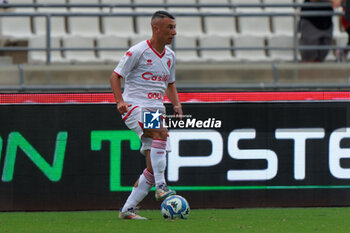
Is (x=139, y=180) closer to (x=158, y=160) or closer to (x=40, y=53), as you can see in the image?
(x=158, y=160)

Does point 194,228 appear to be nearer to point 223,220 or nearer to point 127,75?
point 223,220

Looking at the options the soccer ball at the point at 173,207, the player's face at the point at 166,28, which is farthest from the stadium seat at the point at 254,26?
the soccer ball at the point at 173,207

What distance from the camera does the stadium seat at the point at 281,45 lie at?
1386 centimetres

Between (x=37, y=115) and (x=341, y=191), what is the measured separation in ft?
12.4

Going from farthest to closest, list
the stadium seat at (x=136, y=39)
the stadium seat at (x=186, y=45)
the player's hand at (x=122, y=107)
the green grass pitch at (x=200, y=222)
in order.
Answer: the stadium seat at (x=186, y=45) → the stadium seat at (x=136, y=39) → the player's hand at (x=122, y=107) → the green grass pitch at (x=200, y=222)

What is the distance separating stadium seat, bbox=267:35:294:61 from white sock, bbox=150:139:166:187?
6.51 metres

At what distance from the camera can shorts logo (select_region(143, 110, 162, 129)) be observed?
25.2 ft

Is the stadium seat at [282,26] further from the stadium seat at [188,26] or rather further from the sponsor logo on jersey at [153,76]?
the sponsor logo on jersey at [153,76]

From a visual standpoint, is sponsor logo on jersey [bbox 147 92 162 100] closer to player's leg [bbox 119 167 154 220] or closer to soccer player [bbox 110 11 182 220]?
soccer player [bbox 110 11 182 220]

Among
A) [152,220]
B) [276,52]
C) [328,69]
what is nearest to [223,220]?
[152,220]

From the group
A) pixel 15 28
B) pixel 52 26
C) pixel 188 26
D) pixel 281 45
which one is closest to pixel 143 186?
pixel 15 28

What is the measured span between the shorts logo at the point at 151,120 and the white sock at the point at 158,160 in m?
0.15

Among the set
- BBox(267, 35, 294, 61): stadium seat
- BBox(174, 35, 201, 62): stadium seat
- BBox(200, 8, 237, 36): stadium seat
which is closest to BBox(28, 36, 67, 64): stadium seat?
BBox(174, 35, 201, 62): stadium seat

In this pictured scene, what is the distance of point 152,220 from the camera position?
25.9ft
